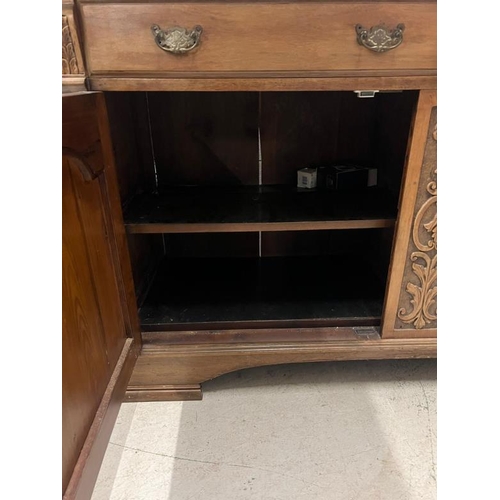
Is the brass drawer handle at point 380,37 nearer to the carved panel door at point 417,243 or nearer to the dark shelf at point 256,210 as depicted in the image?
the carved panel door at point 417,243

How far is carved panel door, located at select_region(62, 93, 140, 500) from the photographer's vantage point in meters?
0.46

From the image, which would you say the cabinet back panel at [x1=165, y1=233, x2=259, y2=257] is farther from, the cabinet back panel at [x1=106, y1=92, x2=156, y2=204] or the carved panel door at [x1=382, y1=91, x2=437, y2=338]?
the carved panel door at [x1=382, y1=91, x2=437, y2=338]

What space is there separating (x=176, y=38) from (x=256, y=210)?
0.38 meters

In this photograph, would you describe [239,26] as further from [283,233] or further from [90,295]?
[283,233]

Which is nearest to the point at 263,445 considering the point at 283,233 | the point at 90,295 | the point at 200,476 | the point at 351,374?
the point at 200,476

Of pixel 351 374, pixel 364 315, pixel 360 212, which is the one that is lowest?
pixel 351 374

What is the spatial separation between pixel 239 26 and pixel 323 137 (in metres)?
0.53

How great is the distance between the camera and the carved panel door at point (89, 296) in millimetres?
461

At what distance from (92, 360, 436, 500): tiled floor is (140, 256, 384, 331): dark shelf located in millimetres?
160

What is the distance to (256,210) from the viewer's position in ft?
2.90

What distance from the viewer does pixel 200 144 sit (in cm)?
108

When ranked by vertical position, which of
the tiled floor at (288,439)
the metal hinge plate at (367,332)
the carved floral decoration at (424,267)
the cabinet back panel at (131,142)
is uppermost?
the cabinet back panel at (131,142)

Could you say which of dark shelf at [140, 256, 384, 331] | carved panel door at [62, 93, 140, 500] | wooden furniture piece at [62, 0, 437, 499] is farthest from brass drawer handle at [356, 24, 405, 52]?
dark shelf at [140, 256, 384, 331]

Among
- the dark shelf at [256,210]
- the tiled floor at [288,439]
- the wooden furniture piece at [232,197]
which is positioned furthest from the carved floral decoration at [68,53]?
the tiled floor at [288,439]
